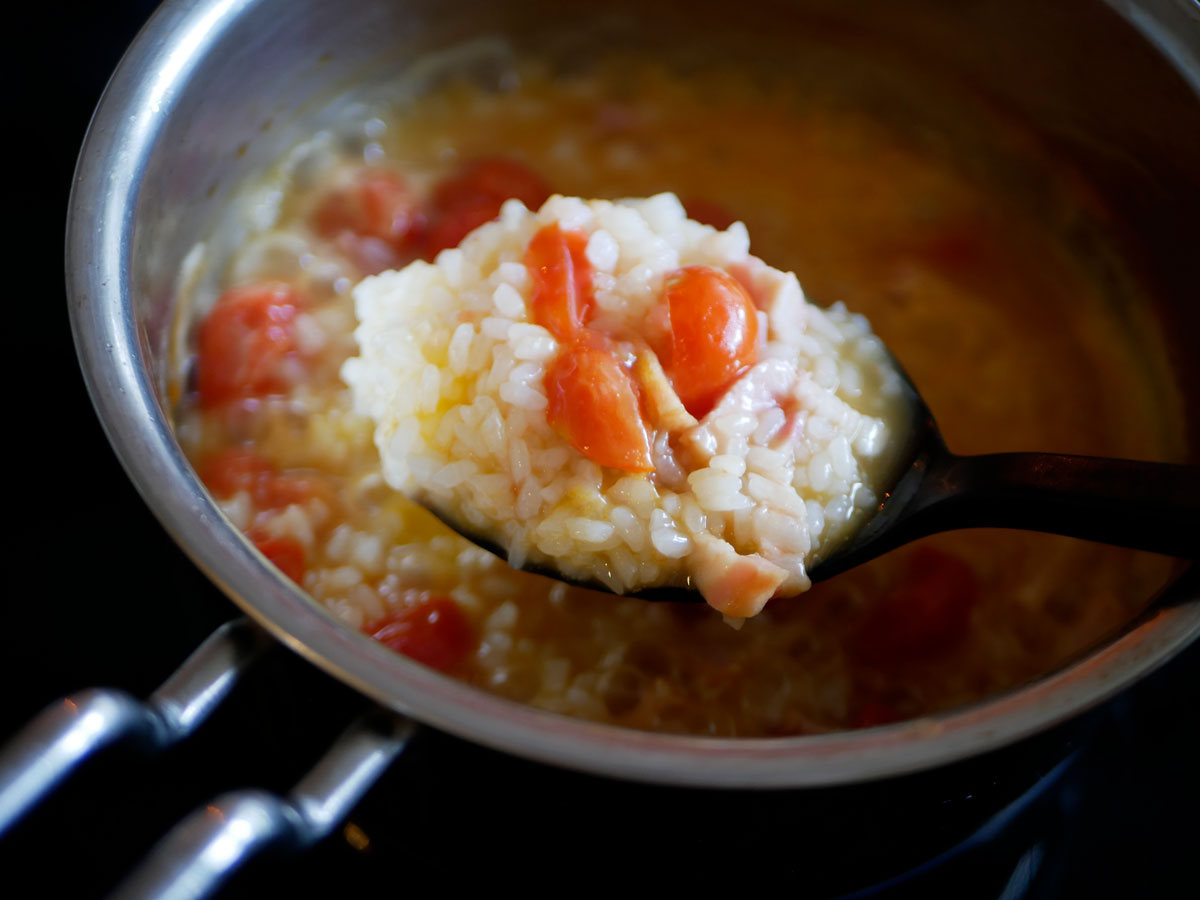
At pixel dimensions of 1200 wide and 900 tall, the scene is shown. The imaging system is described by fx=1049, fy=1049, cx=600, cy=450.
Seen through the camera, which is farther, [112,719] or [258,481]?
[258,481]

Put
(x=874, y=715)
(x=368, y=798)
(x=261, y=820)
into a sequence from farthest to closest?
(x=874, y=715)
(x=368, y=798)
(x=261, y=820)

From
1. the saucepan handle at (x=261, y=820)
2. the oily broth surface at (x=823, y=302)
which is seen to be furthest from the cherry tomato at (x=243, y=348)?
the saucepan handle at (x=261, y=820)

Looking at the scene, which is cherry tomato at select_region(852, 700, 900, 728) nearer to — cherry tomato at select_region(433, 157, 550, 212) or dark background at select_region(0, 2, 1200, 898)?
dark background at select_region(0, 2, 1200, 898)

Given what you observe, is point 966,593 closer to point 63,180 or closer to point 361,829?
point 361,829

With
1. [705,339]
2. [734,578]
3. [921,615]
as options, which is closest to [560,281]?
[705,339]

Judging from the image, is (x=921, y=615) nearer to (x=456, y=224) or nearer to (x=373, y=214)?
(x=456, y=224)

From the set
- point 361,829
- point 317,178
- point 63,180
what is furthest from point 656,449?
point 63,180

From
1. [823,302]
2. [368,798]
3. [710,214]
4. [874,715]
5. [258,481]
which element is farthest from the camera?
[710,214]

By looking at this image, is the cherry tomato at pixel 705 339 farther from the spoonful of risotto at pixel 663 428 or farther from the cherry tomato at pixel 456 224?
the cherry tomato at pixel 456 224
